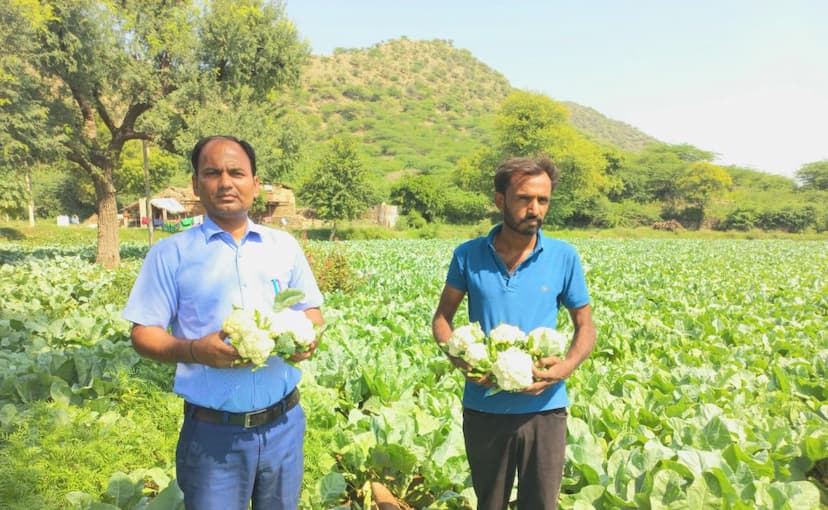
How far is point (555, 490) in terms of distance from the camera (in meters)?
2.29

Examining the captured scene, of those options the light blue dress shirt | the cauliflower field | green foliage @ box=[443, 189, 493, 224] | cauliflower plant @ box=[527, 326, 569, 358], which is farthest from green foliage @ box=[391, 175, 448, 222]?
the light blue dress shirt

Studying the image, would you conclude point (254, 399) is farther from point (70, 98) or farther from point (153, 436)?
point (70, 98)

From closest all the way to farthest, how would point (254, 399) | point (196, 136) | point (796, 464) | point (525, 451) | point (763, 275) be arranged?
point (254, 399) → point (525, 451) → point (796, 464) → point (763, 275) → point (196, 136)

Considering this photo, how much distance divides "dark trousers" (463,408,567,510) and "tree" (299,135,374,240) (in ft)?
110

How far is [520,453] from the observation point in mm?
2283

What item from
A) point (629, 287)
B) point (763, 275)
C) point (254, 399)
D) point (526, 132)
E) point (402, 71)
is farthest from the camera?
point (402, 71)

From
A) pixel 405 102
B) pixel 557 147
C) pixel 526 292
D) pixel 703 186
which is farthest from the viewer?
pixel 405 102

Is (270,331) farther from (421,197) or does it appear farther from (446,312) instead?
(421,197)

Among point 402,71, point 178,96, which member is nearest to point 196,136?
point 178,96

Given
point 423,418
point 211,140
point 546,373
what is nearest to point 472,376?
point 546,373

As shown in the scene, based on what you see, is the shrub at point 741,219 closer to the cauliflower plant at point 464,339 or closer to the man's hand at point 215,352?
the cauliflower plant at point 464,339

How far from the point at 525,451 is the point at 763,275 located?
15243 mm

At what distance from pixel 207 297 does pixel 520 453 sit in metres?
1.56

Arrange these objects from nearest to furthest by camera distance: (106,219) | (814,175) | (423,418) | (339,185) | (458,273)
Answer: (458,273) < (423,418) < (106,219) < (339,185) < (814,175)
